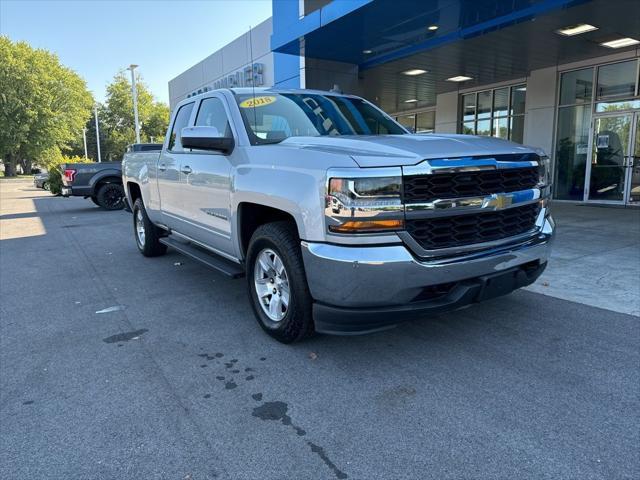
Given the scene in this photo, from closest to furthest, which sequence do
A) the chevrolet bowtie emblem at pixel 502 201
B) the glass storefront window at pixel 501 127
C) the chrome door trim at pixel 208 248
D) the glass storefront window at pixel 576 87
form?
the chevrolet bowtie emblem at pixel 502 201 < the chrome door trim at pixel 208 248 < the glass storefront window at pixel 576 87 < the glass storefront window at pixel 501 127

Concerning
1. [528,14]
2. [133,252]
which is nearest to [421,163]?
[133,252]

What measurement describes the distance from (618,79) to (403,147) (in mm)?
12293

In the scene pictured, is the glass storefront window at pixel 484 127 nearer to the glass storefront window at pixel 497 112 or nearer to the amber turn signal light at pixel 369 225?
the glass storefront window at pixel 497 112

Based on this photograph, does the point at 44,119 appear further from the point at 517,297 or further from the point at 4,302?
the point at 517,297

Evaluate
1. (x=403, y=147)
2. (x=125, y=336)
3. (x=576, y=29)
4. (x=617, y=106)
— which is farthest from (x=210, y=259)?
(x=617, y=106)

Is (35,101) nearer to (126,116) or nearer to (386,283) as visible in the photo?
(126,116)

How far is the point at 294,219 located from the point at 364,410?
1.34m

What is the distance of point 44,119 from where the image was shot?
1960 inches

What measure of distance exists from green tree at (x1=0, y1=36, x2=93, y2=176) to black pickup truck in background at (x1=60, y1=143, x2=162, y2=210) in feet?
134

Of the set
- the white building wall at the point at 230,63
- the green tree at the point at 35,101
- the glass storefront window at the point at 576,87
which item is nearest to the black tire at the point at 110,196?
the white building wall at the point at 230,63

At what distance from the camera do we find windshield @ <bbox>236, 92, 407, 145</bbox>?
4.14m

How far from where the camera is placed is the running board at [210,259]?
4.20 m

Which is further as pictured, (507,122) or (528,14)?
(507,122)

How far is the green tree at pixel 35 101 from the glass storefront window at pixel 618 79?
51588mm
